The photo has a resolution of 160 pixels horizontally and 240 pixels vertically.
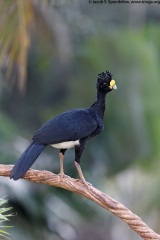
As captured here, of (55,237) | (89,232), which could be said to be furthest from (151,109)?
(89,232)

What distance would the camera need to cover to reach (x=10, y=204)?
920 centimetres

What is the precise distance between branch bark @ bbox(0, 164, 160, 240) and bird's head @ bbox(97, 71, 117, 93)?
0.70 m

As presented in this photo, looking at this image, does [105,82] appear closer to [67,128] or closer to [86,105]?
[67,128]

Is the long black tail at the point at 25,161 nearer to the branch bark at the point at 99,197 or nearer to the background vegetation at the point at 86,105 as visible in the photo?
the branch bark at the point at 99,197

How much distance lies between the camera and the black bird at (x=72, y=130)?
3.94 metres

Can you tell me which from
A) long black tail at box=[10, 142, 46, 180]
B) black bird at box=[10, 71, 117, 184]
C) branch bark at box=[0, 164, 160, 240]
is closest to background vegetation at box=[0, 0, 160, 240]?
black bird at box=[10, 71, 117, 184]

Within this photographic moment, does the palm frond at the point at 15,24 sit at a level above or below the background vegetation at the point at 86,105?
above

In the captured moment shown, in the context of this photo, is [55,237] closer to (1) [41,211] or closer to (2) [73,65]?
(1) [41,211]

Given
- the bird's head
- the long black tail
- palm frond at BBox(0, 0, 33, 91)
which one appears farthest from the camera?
palm frond at BBox(0, 0, 33, 91)

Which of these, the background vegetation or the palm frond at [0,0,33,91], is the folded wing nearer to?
A: the palm frond at [0,0,33,91]

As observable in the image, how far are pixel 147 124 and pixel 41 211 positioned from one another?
2.10 metres

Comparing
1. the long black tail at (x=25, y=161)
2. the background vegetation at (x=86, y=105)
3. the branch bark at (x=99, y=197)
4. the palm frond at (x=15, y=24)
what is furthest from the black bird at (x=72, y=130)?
the background vegetation at (x=86, y=105)

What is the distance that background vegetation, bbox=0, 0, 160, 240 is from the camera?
989cm

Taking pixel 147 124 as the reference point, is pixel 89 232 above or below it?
below
